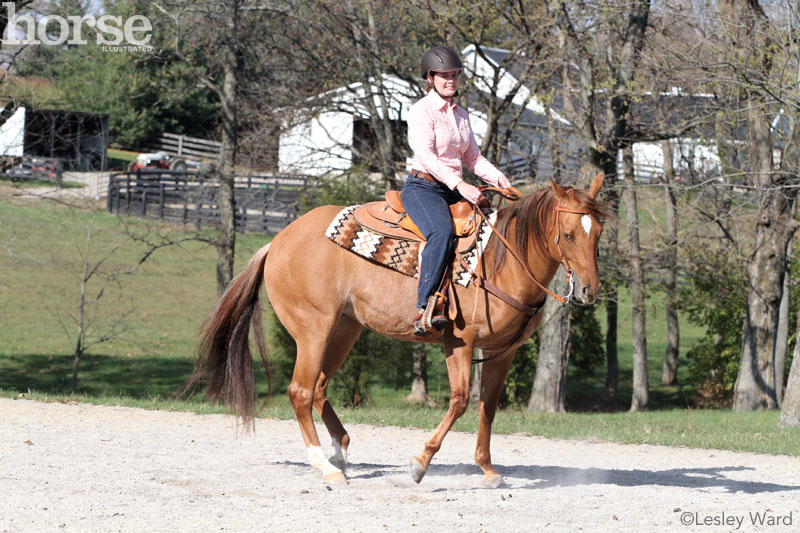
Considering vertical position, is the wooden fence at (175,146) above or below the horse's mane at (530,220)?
above

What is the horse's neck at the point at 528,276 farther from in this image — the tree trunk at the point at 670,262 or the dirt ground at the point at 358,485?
the tree trunk at the point at 670,262

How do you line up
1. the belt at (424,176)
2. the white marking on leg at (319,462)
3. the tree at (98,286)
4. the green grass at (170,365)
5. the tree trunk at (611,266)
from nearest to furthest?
the white marking on leg at (319,462) < the belt at (424,176) < the green grass at (170,365) < the tree trunk at (611,266) < the tree at (98,286)

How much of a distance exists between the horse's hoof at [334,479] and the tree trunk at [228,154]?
9.79 meters

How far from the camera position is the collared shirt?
6.05 m

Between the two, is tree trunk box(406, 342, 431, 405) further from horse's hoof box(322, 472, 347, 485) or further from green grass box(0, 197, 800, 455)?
horse's hoof box(322, 472, 347, 485)

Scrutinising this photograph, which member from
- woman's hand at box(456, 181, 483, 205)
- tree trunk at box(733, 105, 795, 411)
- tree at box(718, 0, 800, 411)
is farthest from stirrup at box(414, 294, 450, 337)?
tree trunk at box(733, 105, 795, 411)

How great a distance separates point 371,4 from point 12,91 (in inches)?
262

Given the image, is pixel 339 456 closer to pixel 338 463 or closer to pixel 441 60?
pixel 338 463

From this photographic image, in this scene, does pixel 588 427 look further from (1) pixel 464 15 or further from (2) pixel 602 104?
(1) pixel 464 15

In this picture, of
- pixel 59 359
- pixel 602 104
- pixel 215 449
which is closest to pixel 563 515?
pixel 215 449

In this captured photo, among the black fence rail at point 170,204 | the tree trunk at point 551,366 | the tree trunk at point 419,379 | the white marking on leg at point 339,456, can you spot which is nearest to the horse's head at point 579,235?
the white marking on leg at point 339,456

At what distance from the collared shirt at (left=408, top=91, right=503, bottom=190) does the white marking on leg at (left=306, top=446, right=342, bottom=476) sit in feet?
7.31

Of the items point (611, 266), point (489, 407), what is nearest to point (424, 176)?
point (489, 407)

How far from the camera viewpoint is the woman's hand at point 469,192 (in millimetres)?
6016
